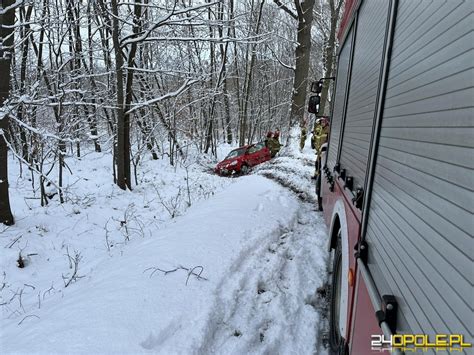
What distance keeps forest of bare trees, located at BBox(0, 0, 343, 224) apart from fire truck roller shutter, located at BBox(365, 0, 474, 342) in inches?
260

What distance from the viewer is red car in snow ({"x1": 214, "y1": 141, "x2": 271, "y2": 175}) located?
1686cm

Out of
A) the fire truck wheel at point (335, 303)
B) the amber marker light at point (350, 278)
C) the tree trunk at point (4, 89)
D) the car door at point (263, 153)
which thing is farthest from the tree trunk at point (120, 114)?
A: the amber marker light at point (350, 278)

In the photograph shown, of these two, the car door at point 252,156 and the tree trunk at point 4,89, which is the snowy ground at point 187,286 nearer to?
the tree trunk at point 4,89

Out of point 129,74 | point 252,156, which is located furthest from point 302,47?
point 129,74

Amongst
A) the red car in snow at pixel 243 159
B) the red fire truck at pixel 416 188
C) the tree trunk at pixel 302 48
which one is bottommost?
the red car in snow at pixel 243 159

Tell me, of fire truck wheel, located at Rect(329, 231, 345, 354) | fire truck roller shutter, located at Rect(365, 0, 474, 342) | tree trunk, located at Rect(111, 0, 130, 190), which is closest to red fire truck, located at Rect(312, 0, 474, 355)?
fire truck roller shutter, located at Rect(365, 0, 474, 342)

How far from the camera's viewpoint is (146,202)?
12.2m

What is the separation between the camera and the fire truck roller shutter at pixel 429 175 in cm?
97

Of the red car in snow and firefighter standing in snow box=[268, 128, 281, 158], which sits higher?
firefighter standing in snow box=[268, 128, 281, 158]

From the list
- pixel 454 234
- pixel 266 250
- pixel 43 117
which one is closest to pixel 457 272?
pixel 454 234

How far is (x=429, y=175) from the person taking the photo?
3.96 feet

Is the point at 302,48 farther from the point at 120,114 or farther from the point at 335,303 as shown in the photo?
the point at 335,303

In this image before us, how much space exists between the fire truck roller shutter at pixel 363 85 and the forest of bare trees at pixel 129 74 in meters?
5.76

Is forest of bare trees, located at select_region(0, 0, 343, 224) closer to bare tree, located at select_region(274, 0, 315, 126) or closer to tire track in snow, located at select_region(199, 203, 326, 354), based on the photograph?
bare tree, located at select_region(274, 0, 315, 126)
